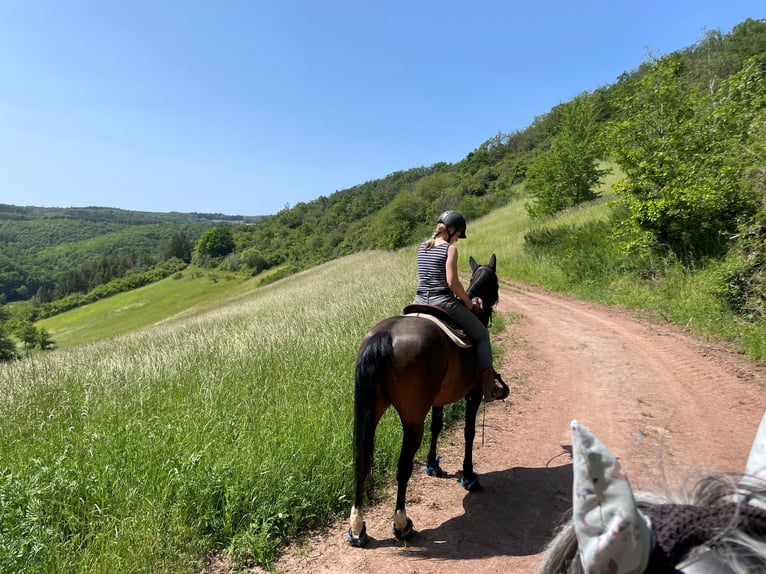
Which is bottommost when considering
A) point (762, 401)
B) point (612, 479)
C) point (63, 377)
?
point (762, 401)

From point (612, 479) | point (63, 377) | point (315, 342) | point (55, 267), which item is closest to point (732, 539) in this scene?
point (612, 479)

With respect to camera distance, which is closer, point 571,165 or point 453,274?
point 453,274

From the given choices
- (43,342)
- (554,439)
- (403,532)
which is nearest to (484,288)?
(554,439)

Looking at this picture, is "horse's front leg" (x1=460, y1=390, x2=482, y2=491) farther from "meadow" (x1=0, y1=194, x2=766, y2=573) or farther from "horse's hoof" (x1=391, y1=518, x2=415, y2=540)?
"horse's hoof" (x1=391, y1=518, x2=415, y2=540)

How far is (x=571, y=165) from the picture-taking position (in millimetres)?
26344

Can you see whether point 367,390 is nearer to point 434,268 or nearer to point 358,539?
point 358,539

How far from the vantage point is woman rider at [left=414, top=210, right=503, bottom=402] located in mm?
4051

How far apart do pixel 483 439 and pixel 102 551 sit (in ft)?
13.2

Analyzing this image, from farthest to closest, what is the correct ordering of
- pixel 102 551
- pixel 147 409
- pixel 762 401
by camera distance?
pixel 762 401, pixel 147 409, pixel 102 551

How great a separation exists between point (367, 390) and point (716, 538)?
267 centimetres

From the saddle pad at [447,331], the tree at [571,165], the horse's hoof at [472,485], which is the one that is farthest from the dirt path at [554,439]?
the tree at [571,165]

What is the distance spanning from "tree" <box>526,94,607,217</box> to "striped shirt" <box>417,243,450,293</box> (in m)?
24.5

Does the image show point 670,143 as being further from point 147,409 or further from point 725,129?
point 147,409

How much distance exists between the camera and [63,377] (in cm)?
588
